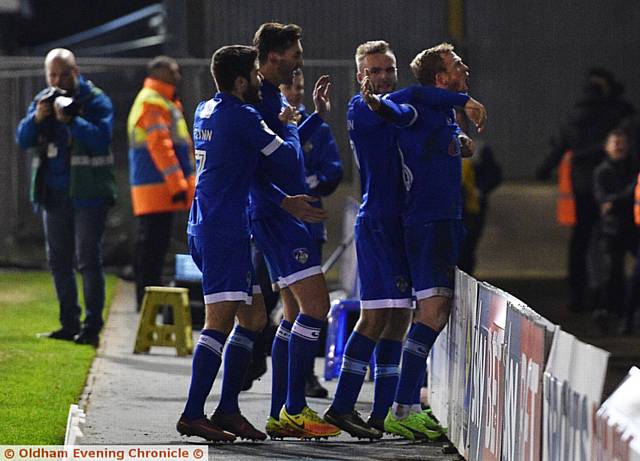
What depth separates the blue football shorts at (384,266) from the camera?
9133mm

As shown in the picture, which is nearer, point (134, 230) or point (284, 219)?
point (284, 219)

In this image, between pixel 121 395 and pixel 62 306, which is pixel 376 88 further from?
pixel 62 306

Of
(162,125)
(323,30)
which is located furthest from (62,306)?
(323,30)

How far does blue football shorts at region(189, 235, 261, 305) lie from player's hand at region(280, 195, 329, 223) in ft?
0.90

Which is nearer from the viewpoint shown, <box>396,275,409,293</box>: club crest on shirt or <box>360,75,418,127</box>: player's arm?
<box>360,75,418,127</box>: player's arm

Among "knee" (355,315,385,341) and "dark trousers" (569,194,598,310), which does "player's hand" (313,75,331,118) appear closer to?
"knee" (355,315,385,341)

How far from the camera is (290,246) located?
8.94 m

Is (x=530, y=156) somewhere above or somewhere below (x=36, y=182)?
below

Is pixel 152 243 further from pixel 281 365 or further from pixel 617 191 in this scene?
pixel 281 365

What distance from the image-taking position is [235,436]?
8812 millimetres

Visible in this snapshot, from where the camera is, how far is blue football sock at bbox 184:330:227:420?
342 inches

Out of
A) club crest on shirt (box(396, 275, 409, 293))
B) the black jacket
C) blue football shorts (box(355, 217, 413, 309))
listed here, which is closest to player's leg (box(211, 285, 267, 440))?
blue football shorts (box(355, 217, 413, 309))

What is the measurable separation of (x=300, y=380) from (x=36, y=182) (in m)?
4.36

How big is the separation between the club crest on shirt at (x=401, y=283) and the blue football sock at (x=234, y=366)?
80cm
